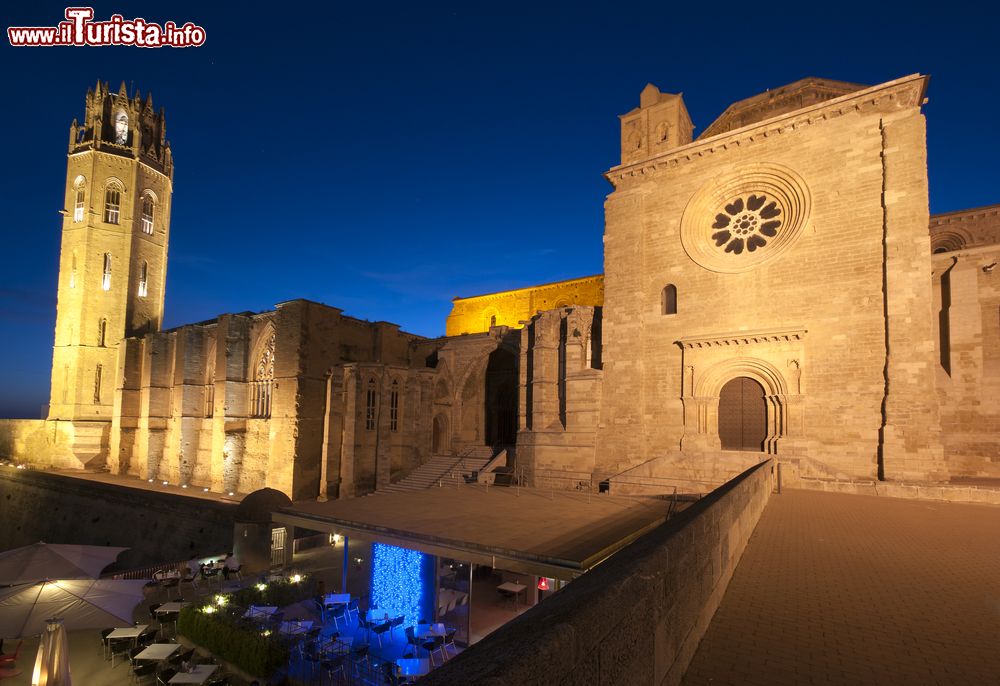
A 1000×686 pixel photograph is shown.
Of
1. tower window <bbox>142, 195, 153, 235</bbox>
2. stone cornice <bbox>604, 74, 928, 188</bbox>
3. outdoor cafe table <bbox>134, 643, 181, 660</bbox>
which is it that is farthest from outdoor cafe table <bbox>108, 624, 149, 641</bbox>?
tower window <bbox>142, 195, 153, 235</bbox>

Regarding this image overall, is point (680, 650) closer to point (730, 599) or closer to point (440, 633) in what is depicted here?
point (730, 599)

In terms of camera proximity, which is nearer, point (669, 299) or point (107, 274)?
point (669, 299)

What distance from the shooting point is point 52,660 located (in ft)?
30.8

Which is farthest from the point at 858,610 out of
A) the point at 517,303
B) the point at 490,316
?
the point at 490,316

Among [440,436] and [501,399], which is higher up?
[501,399]

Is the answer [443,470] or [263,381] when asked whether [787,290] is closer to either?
[443,470]

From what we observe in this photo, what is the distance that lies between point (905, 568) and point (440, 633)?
871 centimetres

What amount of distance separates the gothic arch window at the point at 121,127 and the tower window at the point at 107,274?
900 centimetres

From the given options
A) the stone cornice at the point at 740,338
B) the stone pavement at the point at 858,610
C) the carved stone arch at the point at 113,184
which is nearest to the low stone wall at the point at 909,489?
the stone pavement at the point at 858,610

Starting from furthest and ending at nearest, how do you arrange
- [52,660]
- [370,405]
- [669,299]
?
[370,405] < [669,299] < [52,660]

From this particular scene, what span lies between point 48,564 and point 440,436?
16.9m

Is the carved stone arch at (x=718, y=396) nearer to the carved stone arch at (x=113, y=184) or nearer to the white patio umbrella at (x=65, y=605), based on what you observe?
the white patio umbrella at (x=65, y=605)

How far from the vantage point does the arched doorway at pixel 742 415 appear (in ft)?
57.9

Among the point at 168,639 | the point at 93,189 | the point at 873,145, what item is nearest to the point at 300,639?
the point at 168,639
